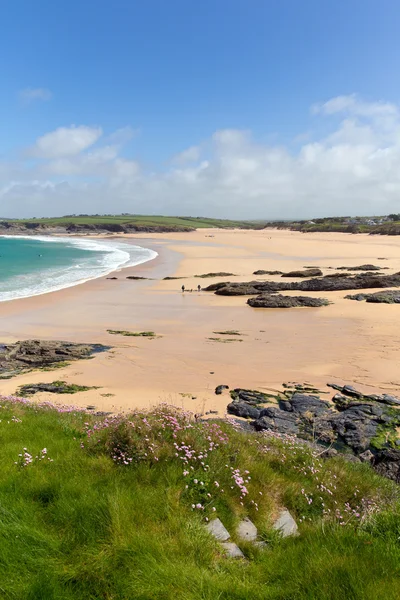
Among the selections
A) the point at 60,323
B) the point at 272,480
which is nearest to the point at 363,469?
the point at 272,480

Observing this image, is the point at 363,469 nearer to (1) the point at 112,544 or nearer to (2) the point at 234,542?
(2) the point at 234,542

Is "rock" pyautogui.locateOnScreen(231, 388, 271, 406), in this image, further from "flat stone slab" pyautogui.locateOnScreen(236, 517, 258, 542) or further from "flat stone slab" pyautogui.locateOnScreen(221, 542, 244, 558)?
"flat stone slab" pyautogui.locateOnScreen(221, 542, 244, 558)

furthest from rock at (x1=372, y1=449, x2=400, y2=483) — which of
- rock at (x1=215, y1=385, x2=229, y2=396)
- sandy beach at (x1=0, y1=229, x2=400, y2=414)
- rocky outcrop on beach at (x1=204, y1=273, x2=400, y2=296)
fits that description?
rocky outcrop on beach at (x1=204, y1=273, x2=400, y2=296)

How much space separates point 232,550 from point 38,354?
15275 mm

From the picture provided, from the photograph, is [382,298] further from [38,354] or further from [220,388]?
[38,354]

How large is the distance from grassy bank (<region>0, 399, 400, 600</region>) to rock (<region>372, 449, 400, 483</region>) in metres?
0.99

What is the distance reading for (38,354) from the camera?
17.6 meters

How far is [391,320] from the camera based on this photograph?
22484mm

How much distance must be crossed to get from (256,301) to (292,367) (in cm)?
1305

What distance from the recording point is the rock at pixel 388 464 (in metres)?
7.64

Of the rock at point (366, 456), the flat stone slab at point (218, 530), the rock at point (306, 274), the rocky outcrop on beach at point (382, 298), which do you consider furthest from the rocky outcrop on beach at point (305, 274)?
the flat stone slab at point (218, 530)

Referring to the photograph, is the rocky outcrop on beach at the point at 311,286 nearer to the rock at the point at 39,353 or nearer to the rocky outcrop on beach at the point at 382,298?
the rocky outcrop on beach at the point at 382,298

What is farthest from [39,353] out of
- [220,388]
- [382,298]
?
[382,298]

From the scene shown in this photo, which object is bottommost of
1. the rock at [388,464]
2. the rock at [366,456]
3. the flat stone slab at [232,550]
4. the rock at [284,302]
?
the rock at [366,456]
